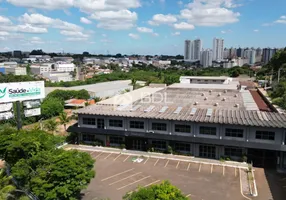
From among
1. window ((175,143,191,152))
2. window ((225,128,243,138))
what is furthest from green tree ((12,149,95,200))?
window ((225,128,243,138))

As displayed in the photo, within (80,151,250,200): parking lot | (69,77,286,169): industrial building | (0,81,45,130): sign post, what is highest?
(0,81,45,130): sign post

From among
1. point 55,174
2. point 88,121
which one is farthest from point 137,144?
point 55,174

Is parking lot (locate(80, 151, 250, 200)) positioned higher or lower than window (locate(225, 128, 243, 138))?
lower

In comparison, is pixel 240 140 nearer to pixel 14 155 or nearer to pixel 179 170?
pixel 179 170

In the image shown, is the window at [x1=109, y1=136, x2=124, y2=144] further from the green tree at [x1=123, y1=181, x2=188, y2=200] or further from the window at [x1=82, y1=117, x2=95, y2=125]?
the green tree at [x1=123, y1=181, x2=188, y2=200]

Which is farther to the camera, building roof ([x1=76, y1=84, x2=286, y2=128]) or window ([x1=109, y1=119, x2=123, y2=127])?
A: window ([x1=109, y1=119, x2=123, y2=127])

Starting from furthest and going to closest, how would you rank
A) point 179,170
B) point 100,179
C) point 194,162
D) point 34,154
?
point 194,162 → point 179,170 → point 100,179 → point 34,154

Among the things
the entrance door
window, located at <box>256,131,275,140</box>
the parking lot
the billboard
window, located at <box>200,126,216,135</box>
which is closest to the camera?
the parking lot

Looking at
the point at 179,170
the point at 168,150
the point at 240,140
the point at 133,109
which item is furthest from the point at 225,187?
the point at 133,109
